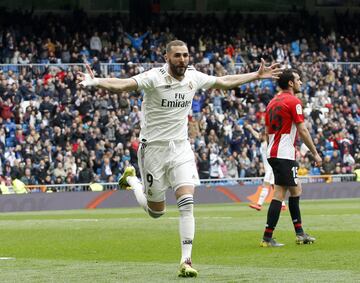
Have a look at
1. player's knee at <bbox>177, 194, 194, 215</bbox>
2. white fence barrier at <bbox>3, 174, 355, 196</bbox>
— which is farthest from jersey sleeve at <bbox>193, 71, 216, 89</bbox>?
white fence barrier at <bbox>3, 174, 355, 196</bbox>

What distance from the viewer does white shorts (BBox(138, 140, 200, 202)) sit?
11055 mm

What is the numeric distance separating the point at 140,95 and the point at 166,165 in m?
28.0

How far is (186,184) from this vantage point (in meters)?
10.9

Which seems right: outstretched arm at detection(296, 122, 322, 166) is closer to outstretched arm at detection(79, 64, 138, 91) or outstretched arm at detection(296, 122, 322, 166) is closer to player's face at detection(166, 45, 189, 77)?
player's face at detection(166, 45, 189, 77)

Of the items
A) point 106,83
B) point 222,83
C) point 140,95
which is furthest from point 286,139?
point 140,95

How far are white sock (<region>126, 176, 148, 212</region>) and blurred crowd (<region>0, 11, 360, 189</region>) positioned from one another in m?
19.3

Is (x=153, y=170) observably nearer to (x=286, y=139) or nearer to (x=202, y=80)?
(x=202, y=80)

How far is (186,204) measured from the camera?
35.0 feet

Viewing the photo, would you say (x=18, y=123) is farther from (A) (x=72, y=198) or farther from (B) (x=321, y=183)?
(B) (x=321, y=183)

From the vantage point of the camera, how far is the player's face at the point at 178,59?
429 inches

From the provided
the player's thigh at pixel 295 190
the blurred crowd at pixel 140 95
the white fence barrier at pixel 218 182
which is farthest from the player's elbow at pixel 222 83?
the blurred crowd at pixel 140 95

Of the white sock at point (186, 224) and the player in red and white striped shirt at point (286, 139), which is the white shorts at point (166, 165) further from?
the player in red and white striped shirt at point (286, 139)

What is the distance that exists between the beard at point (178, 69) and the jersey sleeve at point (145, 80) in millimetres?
213

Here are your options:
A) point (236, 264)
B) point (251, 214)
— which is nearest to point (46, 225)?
point (251, 214)
